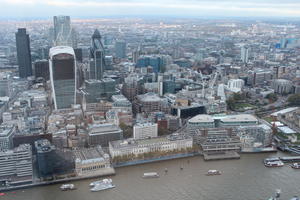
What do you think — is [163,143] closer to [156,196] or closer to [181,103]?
[156,196]

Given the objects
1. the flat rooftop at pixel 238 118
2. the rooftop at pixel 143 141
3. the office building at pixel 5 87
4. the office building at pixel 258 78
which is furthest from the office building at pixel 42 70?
the office building at pixel 258 78

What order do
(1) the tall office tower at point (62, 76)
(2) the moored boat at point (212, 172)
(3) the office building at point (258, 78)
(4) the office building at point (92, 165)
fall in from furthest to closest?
(3) the office building at point (258, 78)
(1) the tall office tower at point (62, 76)
(2) the moored boat at point (212, 172)
(4) the office building at point (92, 165)

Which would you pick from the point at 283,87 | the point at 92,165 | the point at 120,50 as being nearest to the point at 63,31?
the point at 120,50

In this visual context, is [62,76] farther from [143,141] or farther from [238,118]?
[238,118]

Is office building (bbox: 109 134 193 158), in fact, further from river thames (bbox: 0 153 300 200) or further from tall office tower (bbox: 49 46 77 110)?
tall office tower (bbox: 49 46 77 110)

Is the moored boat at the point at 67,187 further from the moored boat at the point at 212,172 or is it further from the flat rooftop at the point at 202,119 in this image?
the flat rooftop at the point at 202,119

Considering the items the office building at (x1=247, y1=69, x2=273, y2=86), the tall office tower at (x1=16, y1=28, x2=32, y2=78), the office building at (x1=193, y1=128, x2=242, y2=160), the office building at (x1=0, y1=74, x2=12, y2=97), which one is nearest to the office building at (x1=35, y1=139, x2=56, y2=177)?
the office building at (x1=193, y1=128, x2=242, y2=160)
